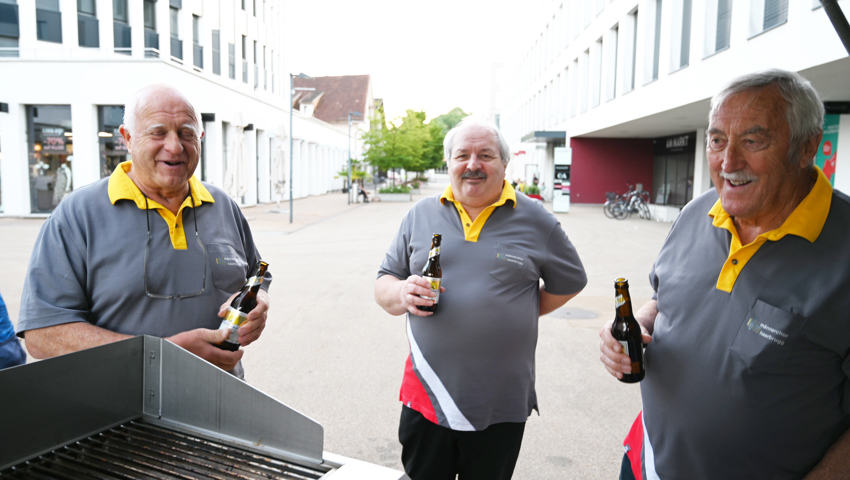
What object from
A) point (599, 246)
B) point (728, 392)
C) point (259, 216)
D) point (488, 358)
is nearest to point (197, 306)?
point (488, 358)

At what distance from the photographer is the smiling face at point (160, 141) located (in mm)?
2486

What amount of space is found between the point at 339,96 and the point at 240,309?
7249 centimetres

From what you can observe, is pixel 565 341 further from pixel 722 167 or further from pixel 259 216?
pixel 259 216

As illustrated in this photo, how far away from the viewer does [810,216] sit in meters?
1.91

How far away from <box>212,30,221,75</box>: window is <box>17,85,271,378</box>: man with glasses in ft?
84.8

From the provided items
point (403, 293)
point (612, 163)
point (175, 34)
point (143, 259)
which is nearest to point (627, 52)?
point (612, 163)

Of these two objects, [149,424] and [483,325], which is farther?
A: [483,325]

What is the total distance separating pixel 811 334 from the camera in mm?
1813

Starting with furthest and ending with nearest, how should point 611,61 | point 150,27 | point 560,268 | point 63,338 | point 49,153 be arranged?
1. point 611,61
2. point 150,27
3. point 49,153
4. point 560,268
5. point 63,338

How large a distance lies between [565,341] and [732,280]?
5.05m

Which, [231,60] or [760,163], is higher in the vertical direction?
[231,60]

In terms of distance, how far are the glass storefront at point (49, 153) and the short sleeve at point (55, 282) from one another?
21.0 m

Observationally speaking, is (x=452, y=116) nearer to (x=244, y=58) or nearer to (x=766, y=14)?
(x=244, y=58)

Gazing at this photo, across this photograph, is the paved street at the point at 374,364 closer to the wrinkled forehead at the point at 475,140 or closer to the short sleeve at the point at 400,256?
the short sleeve at the point at 400,256
